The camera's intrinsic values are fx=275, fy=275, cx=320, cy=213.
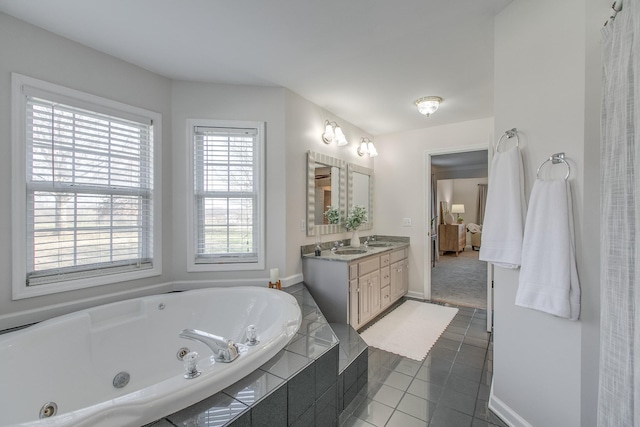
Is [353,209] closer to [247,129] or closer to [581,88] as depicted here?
[247,129]

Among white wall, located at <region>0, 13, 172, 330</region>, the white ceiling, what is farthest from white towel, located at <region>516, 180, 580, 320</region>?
white wall, located at <region>0, 13, 172, 330</region>

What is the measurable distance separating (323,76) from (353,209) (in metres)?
1.64

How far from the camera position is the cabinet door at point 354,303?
8.75 feet

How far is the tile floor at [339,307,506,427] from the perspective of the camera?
169 centimetres

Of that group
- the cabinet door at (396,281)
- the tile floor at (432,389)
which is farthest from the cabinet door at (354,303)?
the cabinet door at (396,281)

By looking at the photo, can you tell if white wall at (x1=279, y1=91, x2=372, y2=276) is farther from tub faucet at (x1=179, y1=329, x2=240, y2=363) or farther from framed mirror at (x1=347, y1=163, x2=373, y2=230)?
tub faucet at (x1=179, y1=329, x2=240, y2=363)

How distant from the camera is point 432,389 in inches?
77.7

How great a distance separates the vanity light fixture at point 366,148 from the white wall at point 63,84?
7.87 feet

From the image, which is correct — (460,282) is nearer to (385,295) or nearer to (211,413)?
(385,295)

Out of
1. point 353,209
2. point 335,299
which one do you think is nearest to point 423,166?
point 353,209

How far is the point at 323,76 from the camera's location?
2430 millimetres

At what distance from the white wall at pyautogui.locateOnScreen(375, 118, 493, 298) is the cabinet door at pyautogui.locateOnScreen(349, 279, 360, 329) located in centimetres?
157

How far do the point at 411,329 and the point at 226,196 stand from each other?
2.35 m

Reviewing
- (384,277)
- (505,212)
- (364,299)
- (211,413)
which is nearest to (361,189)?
(384,277)
